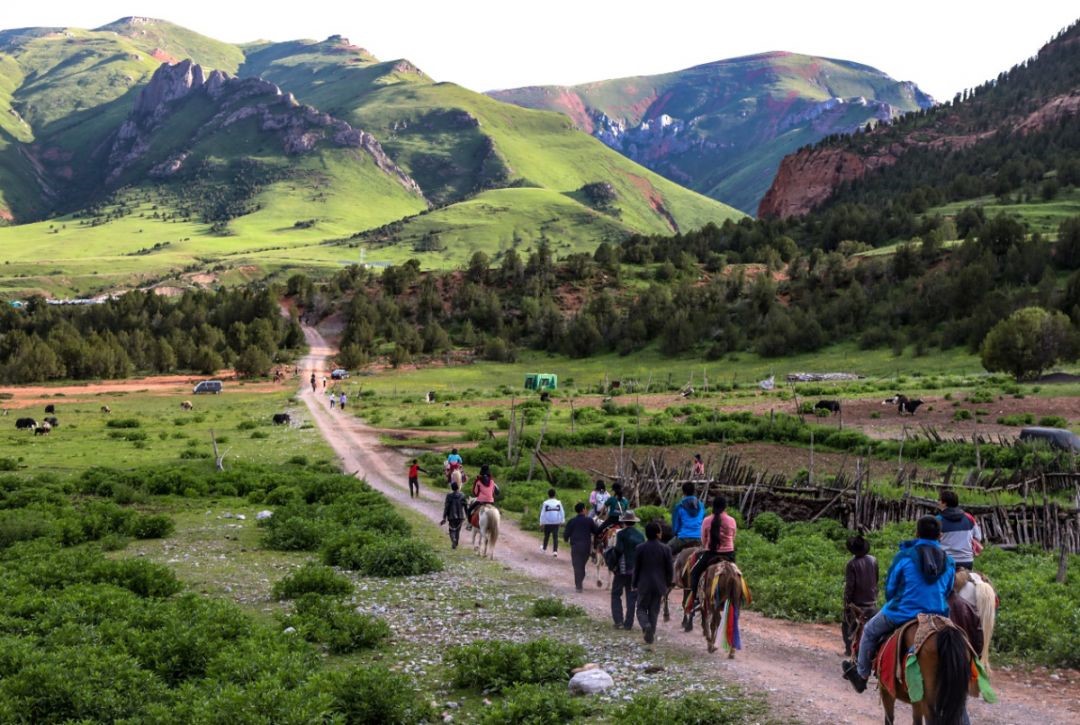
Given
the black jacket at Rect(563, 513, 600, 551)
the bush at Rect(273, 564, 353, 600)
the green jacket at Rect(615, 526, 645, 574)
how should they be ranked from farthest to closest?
the black jacket at Rect(563, 513, 600, 551) → the bush at Rect(273, 564, 353, 600) → the green jacket at Rect(615, 526, 645, 574)

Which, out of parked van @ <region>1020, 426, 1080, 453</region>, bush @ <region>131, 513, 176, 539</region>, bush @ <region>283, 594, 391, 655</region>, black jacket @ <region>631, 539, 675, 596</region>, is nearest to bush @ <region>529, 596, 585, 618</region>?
black jacket @ <region>631, 539, 675, 596</region>

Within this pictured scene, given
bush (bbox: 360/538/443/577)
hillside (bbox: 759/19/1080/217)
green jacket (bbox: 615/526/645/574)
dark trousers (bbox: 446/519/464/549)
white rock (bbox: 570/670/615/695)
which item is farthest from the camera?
hillside (bbox: 759/19/1080/217)

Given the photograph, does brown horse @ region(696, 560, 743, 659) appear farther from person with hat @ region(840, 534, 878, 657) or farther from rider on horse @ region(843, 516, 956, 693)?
rider on horse @ region(843, 516, 956, 693)

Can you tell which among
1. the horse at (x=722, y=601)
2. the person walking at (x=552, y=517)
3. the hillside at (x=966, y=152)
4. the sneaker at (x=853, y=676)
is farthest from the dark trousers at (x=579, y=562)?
the hillside at (x=966, y=152)

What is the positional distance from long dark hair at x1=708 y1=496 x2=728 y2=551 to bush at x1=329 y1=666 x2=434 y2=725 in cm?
537

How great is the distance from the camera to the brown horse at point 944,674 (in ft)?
29.3

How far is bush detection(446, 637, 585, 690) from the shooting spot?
12305 millimetres

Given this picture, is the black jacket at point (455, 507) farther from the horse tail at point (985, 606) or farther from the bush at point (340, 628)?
the horse tail at point (985, 606)

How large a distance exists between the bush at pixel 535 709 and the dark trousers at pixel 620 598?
3.87 meters

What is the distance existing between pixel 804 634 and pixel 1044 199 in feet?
456

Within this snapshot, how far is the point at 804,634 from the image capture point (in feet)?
48.5

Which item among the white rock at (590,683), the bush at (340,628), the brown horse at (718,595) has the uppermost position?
the brown horse at (718,595)

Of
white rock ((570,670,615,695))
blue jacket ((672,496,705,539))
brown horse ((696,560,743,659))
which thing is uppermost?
blue jacket ((672,496,705,539))

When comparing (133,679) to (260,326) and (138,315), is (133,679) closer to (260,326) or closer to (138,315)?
(260,326)
